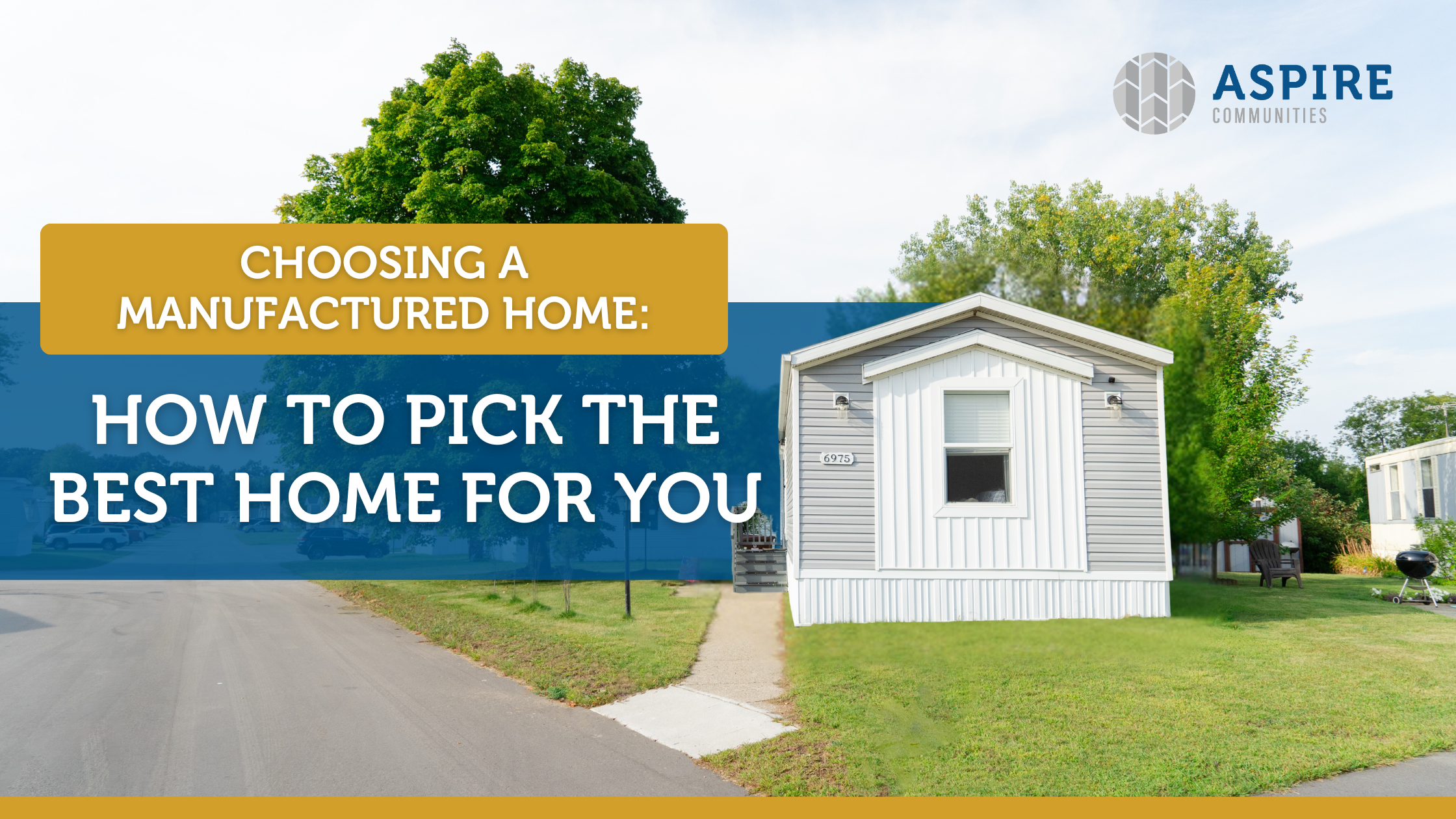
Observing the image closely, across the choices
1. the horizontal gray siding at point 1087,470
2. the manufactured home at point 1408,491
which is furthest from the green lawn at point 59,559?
the manufactured home at point 1408,491

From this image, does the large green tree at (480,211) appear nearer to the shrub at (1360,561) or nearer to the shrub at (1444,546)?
the shrub at (1444,546)

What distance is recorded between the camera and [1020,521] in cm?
1102

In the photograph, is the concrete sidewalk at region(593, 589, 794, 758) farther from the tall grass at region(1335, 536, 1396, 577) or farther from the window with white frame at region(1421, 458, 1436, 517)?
A: the window with white frame at region(1421, 458, 1436, 517)

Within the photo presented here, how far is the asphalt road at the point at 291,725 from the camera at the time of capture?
5.58 meters

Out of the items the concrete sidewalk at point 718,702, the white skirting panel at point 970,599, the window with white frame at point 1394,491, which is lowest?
the concrete sidewalk at point 718,702

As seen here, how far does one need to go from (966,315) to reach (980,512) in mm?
2528

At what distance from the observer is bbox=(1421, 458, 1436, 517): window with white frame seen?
22.7 metres

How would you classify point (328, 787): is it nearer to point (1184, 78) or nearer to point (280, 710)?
point (280, 710)

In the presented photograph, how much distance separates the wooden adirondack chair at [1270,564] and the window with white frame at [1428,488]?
8567 mm

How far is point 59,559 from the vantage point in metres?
29.1

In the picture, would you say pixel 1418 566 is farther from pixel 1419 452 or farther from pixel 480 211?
pixel 480 211

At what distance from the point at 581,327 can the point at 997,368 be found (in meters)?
6.31

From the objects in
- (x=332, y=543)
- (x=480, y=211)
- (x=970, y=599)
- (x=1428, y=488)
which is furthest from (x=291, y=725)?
(x=1428, y=488)

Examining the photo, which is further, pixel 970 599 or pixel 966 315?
pixel 966 315
